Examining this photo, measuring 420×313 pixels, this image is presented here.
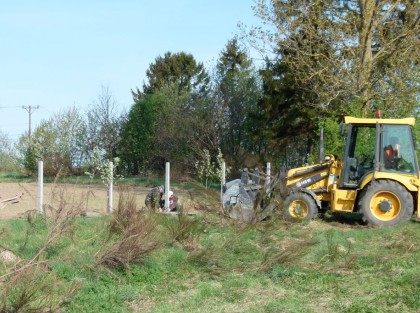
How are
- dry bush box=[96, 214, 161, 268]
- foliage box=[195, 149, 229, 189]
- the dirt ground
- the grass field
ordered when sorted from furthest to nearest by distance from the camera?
foliage box=[195, 149, 229, 189] → the dirt ground → dry bush box=[96, 214, 161, 268] → the grass field

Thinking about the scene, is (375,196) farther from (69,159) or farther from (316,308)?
(69,159)

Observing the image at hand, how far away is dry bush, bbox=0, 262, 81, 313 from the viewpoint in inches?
254

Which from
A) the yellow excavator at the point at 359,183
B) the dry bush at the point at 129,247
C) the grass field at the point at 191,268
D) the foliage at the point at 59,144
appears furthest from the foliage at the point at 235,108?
the dry bush at the point at 129,247

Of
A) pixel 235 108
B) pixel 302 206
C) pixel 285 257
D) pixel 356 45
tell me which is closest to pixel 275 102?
pixel 235 108

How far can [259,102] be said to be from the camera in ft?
107

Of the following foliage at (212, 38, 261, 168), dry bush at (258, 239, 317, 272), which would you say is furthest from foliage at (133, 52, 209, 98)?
dry bush at (258, 239, 317, 272)

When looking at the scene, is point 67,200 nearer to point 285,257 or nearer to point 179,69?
point 285,257

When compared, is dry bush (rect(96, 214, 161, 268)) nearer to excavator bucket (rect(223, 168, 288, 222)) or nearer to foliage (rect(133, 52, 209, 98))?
excavator bucket (rect(223, 168, 288, 222))

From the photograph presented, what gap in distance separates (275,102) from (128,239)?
78.5 ft

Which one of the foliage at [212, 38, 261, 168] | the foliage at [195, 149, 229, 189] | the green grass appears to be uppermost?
the foliage at [212, 38, 261, 168]

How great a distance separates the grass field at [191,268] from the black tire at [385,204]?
1.73 meters

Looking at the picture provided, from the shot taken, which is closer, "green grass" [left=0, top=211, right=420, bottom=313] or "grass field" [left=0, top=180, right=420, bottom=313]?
"grass field" [left=0, top=180, right=420, bottom=313]

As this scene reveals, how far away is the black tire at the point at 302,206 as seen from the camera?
1378cm

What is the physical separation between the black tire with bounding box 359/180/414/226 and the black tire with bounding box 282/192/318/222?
41.3 inches
